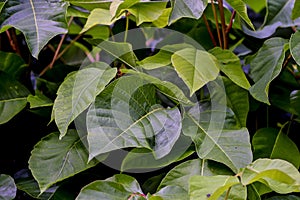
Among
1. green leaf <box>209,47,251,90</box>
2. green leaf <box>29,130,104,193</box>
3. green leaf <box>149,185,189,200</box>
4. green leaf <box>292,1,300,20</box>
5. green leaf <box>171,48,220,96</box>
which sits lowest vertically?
green leaf <box>149,185,189,200</box>

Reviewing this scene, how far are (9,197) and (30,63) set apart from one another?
0.35 meters

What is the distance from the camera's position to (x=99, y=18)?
752 millimetres

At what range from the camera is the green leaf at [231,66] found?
0.75 meters

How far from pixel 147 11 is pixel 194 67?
0.15 m

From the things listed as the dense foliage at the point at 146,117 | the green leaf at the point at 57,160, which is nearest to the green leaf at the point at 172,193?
the dense foliage at the point at 146,117

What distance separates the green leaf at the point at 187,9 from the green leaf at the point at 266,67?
0.54 feet

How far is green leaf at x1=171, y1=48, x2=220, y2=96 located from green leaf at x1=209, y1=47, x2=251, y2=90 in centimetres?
4

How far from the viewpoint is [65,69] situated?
92 centimetres

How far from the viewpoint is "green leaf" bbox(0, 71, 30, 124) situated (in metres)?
0.80

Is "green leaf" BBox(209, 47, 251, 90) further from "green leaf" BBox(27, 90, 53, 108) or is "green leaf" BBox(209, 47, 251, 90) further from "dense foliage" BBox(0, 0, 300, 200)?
"green leaf" BBox(27, 90, 53, 108)

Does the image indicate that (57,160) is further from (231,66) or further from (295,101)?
(295,101)

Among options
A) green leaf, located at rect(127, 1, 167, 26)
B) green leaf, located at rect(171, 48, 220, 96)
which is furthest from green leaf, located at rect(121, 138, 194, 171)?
green leaf, located at rect(127, 1, 167, 26)

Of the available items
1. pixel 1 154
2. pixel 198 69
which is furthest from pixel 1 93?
pixel 198 69

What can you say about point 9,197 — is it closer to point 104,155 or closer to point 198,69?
point 104,155
